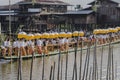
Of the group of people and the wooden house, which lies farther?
the wooden house

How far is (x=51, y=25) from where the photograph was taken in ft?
123

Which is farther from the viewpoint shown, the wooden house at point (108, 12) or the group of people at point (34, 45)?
the wooden house at point (108, 12)

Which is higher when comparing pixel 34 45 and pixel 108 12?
pixel 108 12

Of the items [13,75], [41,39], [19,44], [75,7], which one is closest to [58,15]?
[75,7]

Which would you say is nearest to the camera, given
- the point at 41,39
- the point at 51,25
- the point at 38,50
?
the point at 38,50

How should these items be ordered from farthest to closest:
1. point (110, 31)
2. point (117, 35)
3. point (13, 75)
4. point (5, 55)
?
point (117, 35) < point (110, 31) < point (5, 55) < point (13, 75)

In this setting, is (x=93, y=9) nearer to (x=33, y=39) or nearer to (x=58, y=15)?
(x=58, y=15)

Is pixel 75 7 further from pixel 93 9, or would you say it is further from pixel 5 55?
pixel 5 55

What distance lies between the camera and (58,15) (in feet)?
→ 126

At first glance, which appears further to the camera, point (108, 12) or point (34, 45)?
point (108, 12)

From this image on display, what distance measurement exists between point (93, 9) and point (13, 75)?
23785mm

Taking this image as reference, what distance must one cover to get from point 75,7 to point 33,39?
22516 mm

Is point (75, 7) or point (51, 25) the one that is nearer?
point (51, 25)

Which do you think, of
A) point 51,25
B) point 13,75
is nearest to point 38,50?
point 13,75
